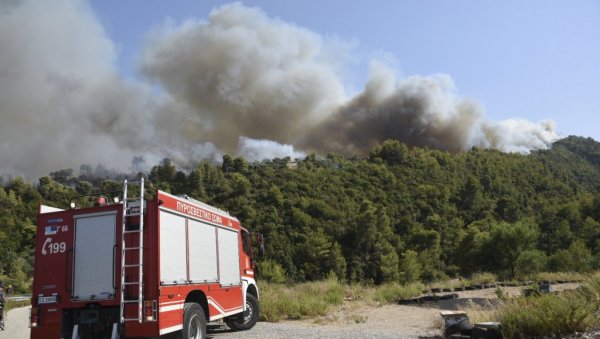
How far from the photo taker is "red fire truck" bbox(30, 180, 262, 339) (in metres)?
7.55

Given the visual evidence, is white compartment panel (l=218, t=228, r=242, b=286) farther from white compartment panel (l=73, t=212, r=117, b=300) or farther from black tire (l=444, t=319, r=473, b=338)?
black tire (l=444, t=319, r=473, b=338)

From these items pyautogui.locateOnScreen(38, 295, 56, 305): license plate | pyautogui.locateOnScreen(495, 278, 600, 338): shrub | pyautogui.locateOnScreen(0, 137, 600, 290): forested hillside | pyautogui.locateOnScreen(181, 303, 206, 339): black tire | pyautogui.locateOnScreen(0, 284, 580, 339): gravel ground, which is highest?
pyautogui.locateOnScreen(0, 137, 600, 290): forested hillside

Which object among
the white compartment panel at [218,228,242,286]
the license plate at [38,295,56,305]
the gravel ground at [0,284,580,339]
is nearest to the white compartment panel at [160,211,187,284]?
the white compartment panel at [218,228,242,286]

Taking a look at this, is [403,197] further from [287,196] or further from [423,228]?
[287,196]

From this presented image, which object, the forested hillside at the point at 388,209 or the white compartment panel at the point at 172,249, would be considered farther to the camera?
the forested hillside at the point at 388,209

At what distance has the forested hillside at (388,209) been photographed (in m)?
46.3

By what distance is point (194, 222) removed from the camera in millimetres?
9219

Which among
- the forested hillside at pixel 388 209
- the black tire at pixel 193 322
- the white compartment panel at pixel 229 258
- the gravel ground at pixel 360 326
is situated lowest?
the gravel ground at pixel 360 326

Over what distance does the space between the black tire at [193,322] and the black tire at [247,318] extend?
2.92 metres

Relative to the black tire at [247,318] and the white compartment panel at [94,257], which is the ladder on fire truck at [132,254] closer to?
the white compartment panel at [94,257]

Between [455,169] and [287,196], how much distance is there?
130 feet

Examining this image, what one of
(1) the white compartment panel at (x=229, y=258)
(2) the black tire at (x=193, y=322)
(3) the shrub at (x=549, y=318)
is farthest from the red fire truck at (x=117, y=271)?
(3) the shrub at (x=549, y=318)

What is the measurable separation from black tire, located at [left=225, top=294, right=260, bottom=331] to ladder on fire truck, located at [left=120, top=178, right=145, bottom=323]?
4.56m

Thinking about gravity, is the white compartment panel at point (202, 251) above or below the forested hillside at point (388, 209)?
below
